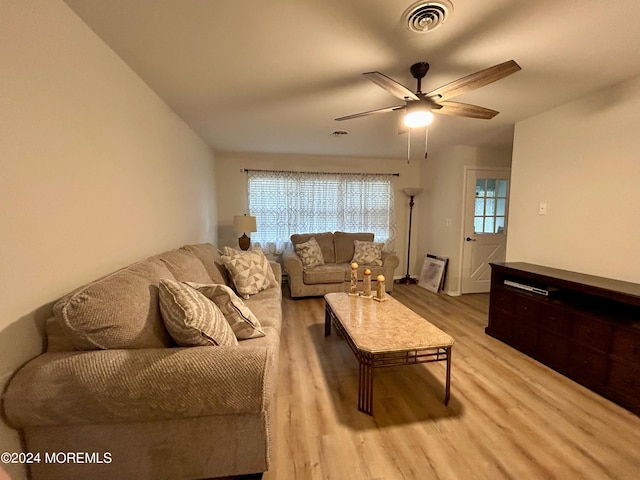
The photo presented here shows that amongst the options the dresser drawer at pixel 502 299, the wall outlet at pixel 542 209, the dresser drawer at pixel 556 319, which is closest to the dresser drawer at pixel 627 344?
the dresser drawer at pixel 556 319

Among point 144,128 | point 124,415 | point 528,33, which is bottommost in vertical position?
point 124,415

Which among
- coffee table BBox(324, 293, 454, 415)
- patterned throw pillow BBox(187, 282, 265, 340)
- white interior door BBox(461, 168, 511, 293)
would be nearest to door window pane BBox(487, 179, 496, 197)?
white interior door BBox(461, 168, 511, 293)

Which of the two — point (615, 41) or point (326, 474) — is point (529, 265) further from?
point (326, 474)

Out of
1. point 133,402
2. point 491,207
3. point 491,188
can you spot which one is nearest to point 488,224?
point 491,207

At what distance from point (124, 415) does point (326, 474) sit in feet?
3.05

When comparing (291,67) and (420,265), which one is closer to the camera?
(291,67)

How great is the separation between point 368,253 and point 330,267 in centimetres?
66

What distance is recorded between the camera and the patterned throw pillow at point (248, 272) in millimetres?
2582

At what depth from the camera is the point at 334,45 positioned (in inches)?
64.6

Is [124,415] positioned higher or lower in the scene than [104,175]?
lower

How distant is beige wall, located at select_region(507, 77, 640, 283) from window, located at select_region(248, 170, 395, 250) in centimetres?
220

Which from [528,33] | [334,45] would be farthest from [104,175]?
[528,33]

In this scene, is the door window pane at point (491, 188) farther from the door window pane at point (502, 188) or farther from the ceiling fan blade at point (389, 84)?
the ceiling fan blade at point (389, 84)

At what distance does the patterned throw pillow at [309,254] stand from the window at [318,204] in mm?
589
